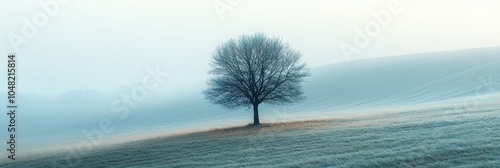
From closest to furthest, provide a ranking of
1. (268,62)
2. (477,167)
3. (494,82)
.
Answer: (477,167)
(268,62)
(494,82)

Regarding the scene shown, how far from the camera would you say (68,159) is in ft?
86.0

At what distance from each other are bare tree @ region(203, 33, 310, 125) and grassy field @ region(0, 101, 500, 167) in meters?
6.90

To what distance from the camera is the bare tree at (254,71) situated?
124 ft

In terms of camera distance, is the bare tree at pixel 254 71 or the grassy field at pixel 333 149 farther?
the bare tree at pixel 254 71

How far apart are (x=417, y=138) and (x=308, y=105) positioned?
7658cm

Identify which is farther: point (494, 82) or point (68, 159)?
point (494, 82)

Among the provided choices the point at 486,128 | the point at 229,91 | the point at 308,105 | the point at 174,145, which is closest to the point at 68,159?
the point at 174,145

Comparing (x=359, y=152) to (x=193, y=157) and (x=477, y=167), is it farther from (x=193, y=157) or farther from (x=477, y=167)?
(x=193, y=157)

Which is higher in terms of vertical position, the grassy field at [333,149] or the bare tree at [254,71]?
the bare tree at [254,71]

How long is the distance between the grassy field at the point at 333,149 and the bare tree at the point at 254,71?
6.90 metres

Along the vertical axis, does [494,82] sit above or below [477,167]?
above

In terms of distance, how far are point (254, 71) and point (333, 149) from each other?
54.5 ft

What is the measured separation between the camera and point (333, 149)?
72.9 ft

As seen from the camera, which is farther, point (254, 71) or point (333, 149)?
point (254, 71)
